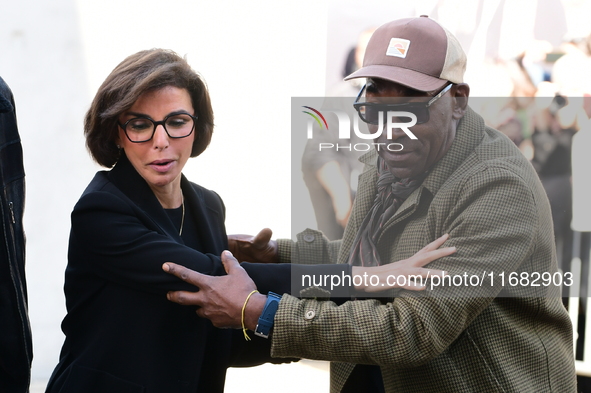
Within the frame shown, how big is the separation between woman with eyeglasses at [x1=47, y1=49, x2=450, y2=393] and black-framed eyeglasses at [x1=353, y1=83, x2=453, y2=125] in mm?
459

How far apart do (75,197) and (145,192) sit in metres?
2.86

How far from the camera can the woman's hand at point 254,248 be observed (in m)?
2.68

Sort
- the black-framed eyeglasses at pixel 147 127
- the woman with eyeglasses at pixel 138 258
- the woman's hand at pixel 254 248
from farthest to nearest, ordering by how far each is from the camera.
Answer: the woman's hand at pixel 254 248, the black-framed eyeglasses at pixel 147 127, the woman with eyeglasses at pixel 138 258

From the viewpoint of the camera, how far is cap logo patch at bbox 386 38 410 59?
6.41 ft

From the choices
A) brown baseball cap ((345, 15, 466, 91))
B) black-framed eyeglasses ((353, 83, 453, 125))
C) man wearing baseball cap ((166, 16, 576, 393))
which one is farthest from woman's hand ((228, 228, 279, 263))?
brown baseball cap ((345, 15, 466, 91))

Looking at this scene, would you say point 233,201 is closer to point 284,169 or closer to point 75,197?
point 284,169

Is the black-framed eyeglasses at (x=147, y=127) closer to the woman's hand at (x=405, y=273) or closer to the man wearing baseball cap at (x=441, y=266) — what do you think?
the man wearing baseball cap at (x=441, y=266)

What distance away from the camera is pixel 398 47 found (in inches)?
77.3

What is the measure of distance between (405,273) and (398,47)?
0.71 metres

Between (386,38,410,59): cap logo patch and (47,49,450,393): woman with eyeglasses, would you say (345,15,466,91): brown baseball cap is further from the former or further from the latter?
(47,49,450,393): woman with eyeglasses

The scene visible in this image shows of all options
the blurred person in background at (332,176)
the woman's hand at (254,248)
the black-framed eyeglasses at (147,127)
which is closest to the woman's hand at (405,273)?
the blurred person in background at (332,176)

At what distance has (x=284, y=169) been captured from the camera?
463cm

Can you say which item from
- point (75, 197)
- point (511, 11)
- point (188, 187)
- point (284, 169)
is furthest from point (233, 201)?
point (511, 11)

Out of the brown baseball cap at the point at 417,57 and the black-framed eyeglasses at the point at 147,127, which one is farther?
the black-framed eyeglasses at the point at 147,127
